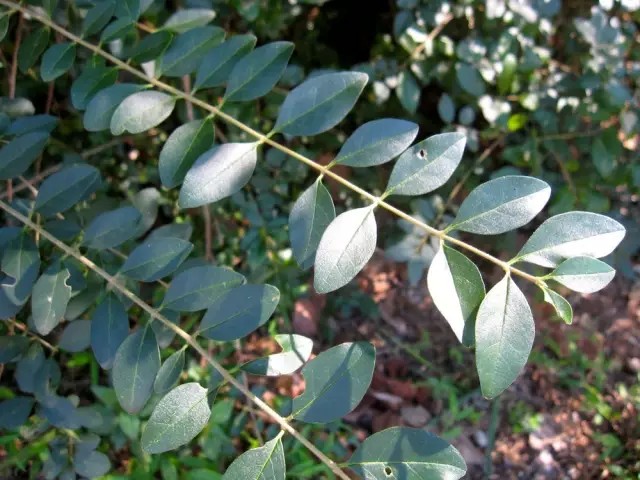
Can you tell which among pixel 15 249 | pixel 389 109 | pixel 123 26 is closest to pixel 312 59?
pixel 389 109

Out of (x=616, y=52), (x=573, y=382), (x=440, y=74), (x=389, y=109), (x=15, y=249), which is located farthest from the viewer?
(x=573, y=382)

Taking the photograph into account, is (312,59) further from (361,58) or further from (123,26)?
(123,26)

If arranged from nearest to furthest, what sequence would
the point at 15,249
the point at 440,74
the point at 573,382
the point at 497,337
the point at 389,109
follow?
the point at 497,337 < the point at 15,249 < the point at 440,74 < the point at 389,109 < the point at 573,382

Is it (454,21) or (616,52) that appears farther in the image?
(454,21)

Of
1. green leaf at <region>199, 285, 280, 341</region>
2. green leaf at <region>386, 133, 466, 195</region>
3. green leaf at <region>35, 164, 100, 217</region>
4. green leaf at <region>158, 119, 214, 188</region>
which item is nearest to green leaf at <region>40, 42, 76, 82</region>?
green leaf at <region>35, 164, 100, 217</region>

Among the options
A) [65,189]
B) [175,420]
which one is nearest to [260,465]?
[175,420]

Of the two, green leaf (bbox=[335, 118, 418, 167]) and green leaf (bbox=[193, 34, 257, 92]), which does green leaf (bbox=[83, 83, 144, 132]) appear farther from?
green leaf (bbox=[335, 118, 418, 167])
